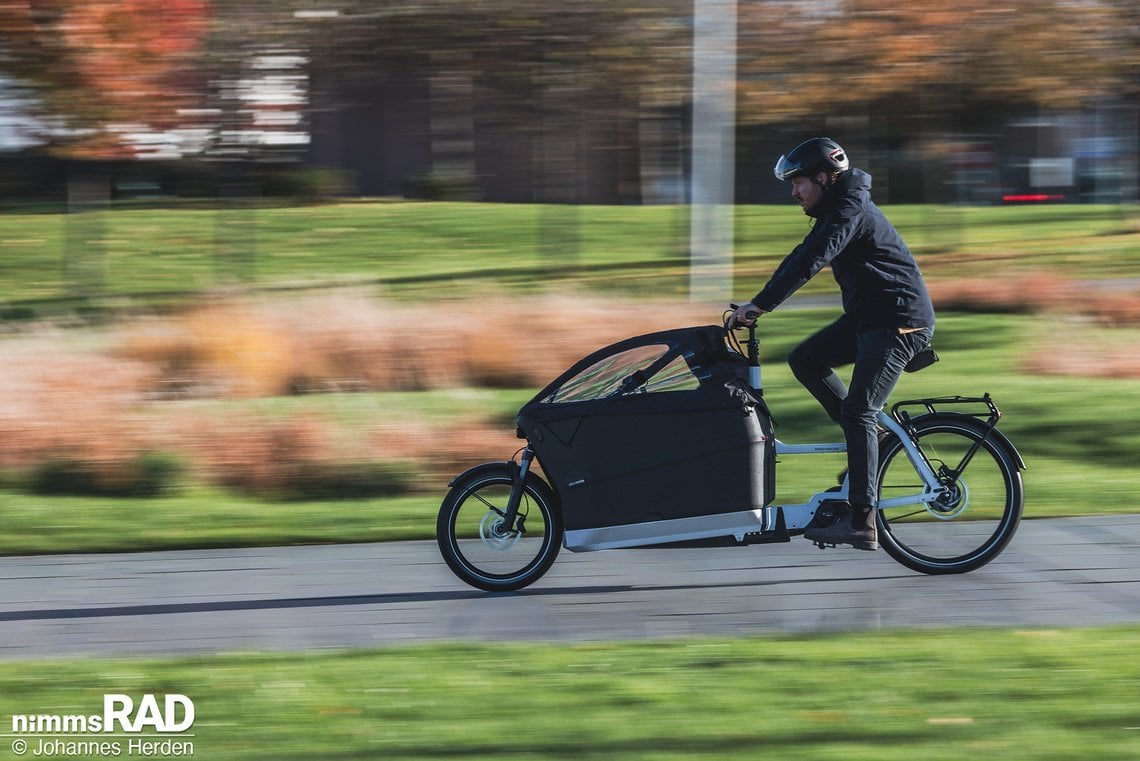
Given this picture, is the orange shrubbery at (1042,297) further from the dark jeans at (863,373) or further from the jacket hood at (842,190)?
the jacket hood at (842,190)

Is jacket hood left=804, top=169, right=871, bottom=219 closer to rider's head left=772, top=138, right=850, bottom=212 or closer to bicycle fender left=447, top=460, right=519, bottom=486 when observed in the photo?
rider's head left=772, top=138, right=850, bottom=212

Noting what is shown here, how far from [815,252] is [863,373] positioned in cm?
56

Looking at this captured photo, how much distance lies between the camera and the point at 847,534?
6137 mm

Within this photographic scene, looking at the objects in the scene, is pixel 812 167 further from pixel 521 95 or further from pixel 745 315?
pixel 521 95

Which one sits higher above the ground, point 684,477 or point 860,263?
point 860,263

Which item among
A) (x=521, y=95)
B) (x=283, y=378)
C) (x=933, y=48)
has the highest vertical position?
(x=933, y=48)

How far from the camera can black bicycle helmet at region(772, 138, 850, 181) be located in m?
6.04

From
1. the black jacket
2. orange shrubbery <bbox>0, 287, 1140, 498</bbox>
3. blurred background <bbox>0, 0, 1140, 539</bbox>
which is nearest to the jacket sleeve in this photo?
the black jacket

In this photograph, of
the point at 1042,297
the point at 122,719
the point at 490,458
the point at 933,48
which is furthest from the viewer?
the point at 933,48

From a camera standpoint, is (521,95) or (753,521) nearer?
(753,521)

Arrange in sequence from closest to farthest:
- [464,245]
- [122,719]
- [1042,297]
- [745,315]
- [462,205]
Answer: [122,719] → [745,315] → [1042,297] → [464,245] → [462,205]

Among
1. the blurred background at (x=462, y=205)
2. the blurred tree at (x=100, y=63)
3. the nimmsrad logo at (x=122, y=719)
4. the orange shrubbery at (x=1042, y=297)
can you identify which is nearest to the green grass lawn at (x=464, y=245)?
the blurred background at (x=462, y=205)

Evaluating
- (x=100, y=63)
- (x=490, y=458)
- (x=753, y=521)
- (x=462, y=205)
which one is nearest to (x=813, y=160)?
(x=753, y=521)

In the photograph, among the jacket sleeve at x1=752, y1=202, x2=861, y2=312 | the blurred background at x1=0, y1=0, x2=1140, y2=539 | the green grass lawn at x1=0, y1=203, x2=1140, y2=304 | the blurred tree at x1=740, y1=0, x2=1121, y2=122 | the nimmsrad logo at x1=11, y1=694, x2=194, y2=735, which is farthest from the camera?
the green grass lawn at x1=0, y1=203, x2=1140, y2=304
